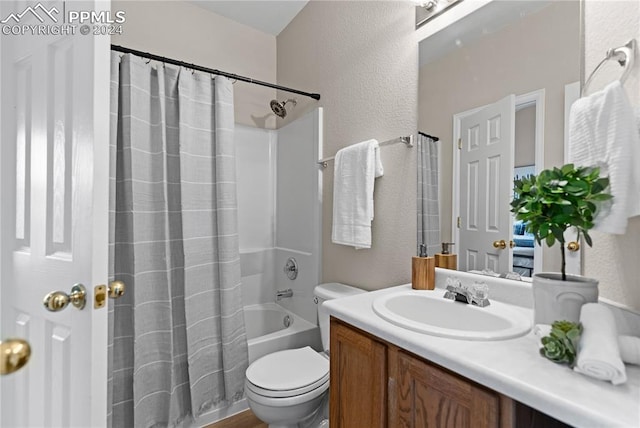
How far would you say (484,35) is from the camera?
119 cm

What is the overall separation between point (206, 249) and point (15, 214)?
0.92 meters

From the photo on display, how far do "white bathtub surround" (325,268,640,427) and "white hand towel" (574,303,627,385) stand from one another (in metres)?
0.02

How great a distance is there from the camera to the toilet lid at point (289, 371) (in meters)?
1.40

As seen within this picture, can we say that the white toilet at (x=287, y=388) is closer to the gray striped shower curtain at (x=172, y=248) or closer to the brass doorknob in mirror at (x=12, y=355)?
the gray striped shower curtain at (x=172, y=248)

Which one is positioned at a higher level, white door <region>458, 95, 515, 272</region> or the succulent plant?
white door <region>458, 95, 515, 272</region>

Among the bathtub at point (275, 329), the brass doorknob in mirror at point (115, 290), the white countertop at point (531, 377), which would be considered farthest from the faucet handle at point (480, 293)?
the bathtub at point (275, 329)

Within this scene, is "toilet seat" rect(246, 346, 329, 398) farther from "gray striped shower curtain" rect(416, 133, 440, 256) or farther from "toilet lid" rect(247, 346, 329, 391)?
"gray striped shower curtain" rect(416, 133, 440, 256)

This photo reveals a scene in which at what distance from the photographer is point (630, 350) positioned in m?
0.64

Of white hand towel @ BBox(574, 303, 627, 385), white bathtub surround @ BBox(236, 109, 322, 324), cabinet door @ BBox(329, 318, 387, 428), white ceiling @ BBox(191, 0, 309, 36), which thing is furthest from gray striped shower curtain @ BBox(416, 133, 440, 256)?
white ceiling @ BBox(191, 0, 309, 36)

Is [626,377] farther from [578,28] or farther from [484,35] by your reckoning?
[484,35]

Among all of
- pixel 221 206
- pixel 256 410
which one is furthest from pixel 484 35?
pixel 256 410

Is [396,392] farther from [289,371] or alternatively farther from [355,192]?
[355,192]

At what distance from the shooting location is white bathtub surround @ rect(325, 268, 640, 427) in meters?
0.52

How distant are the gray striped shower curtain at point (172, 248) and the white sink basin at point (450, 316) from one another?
1.08 m
